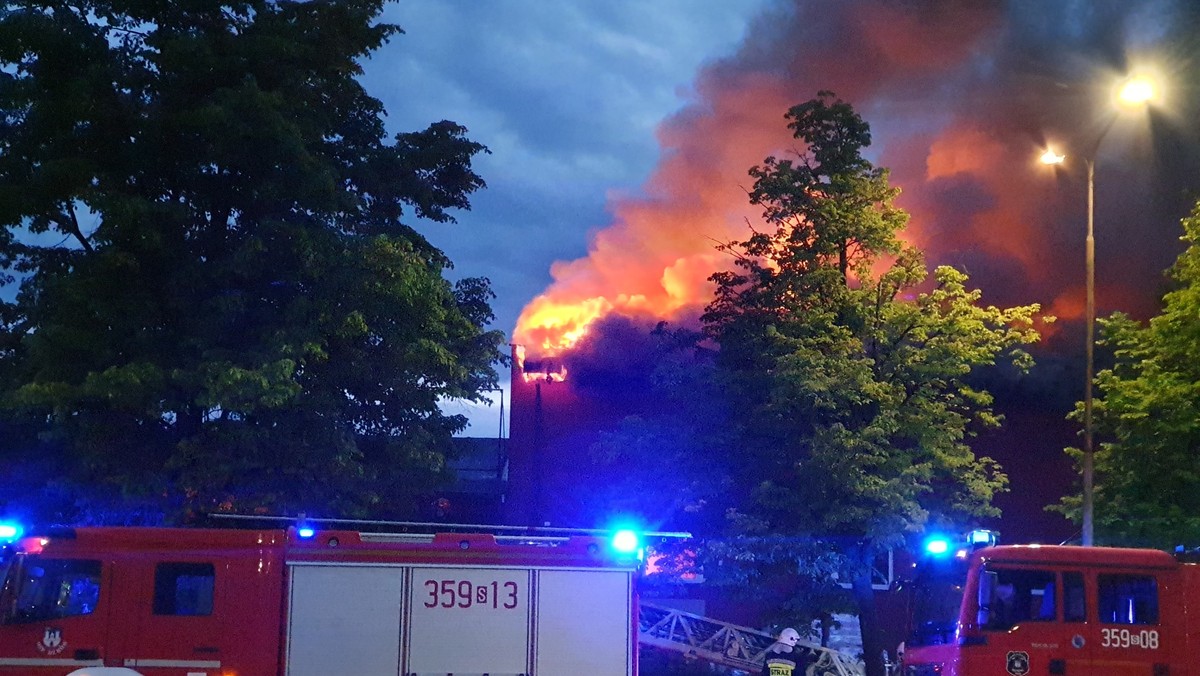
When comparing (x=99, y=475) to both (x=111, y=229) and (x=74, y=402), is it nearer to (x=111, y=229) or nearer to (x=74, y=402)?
(x=74, y=402)

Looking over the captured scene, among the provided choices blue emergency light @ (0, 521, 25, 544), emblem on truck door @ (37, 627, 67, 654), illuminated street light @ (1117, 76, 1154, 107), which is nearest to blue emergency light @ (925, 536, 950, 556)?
illuminated street light @ (1117, 76, 1154, 107)

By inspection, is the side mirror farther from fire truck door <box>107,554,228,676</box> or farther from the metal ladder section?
the metal ladder section

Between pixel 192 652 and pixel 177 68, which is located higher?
pixel 177 68

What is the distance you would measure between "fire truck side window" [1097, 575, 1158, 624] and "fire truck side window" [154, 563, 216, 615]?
8.85m

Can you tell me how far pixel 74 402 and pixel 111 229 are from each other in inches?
92.1

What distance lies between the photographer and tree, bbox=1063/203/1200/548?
691 inches

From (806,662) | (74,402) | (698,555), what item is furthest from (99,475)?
(806,662)

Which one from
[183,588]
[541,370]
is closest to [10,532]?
[183,588]

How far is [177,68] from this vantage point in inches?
591

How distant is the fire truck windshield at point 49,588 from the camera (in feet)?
33.7

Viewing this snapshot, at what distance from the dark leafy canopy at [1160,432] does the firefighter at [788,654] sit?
5473 mm

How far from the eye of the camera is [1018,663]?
35.7 feet

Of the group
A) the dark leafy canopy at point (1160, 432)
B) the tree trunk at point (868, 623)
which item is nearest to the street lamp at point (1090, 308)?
the dark leafy canopy at point (1160, 432)

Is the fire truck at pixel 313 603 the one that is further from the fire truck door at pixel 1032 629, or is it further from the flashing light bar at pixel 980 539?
the fire truck door at pixel 1032 629
